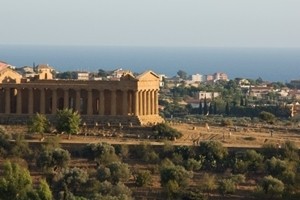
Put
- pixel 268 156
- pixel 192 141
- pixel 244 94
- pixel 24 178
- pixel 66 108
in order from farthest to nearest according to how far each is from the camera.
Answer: pixel 244 94, pixel 66 108, pixel 192 141, pixel 268 156, pixel 24 178

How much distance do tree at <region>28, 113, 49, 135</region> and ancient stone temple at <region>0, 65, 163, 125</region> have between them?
4.49 metres

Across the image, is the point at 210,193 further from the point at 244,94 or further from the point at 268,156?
the point at 244,94

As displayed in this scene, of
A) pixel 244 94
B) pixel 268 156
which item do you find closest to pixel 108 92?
pixel 268 156

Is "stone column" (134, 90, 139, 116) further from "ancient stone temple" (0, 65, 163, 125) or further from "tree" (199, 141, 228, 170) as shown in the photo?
"tree" (199, 141, 228, 170)

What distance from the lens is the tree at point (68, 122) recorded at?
63312 millimetres

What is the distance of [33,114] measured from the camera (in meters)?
69.4

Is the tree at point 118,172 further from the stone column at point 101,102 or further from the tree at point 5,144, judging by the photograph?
the stone column at point 101,102

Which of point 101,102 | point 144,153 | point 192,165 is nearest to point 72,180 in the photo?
point 144,153

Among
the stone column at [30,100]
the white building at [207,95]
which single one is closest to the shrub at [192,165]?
the stone column at [30,100]

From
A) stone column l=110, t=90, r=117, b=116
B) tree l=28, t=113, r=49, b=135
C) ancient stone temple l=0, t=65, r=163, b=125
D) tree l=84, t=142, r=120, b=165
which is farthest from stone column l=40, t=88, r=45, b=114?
tree l=84, t=142, r=120, b=165

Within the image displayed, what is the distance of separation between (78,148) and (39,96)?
1082 cm

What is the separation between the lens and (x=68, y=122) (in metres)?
63.4

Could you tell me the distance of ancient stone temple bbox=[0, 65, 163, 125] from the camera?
6762 cm

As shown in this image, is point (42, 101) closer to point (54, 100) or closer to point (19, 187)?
point (54, 100)
